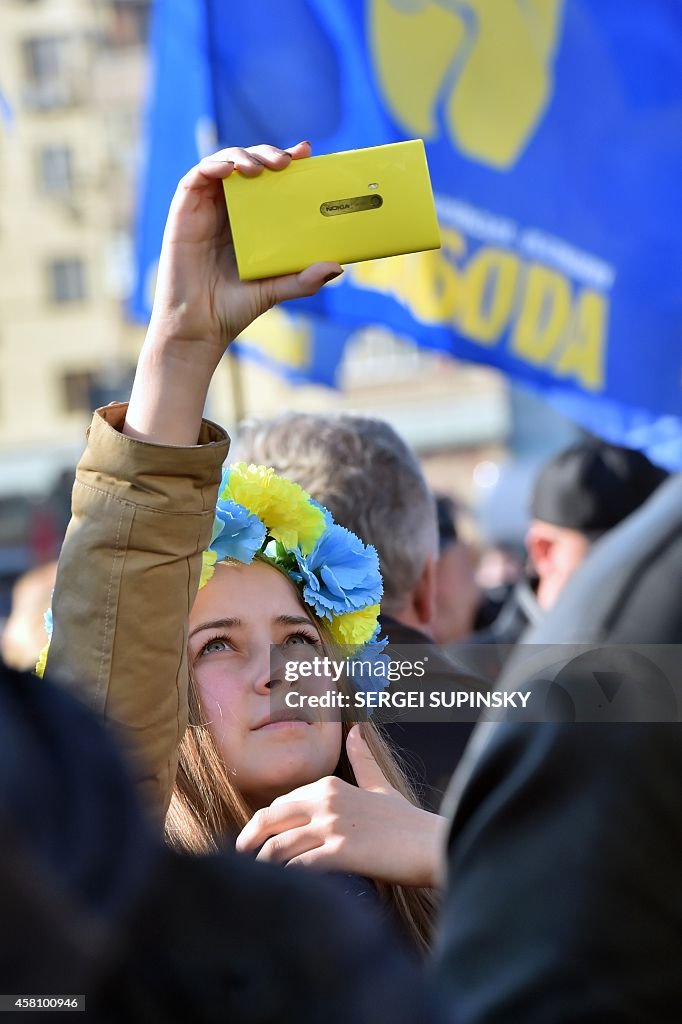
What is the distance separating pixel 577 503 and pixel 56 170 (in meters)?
34.6

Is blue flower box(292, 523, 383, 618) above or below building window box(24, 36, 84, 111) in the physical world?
above

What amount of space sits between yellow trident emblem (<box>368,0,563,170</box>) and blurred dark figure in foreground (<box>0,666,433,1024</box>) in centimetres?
304

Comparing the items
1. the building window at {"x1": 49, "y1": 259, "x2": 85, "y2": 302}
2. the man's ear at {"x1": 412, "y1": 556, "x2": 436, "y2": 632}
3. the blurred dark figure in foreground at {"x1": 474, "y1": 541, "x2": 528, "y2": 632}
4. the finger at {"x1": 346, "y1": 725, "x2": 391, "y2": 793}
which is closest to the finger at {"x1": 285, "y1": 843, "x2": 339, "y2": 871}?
the finger at {"x1": 346, "y1": 725, "x2": 391, "y2": 793}

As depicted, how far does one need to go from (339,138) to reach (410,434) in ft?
103

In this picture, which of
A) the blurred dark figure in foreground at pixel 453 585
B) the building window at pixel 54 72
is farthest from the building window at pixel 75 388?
the blurred dark figure in foreground at pixel 453 585

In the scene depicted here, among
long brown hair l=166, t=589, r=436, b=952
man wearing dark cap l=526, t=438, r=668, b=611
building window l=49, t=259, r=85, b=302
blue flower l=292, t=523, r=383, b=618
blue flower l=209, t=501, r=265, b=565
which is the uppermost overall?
blue flower l=209, t=501, r=265, b=565

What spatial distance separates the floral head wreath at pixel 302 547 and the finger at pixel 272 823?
364mm

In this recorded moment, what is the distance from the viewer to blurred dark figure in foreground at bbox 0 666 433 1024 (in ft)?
1.99

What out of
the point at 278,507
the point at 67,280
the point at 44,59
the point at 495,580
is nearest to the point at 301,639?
the point at 278,507

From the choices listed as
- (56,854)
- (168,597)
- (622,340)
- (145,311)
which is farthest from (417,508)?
(145,311)

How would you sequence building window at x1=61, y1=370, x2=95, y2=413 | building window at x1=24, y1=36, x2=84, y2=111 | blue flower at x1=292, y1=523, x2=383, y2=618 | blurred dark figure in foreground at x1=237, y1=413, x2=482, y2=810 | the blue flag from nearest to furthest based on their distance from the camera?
blue flower at x1=292, y1=523, x2=383, y2=618
blurred dark figure in foreground at x1=237, y1=413, x2=482, y2=810
the blue flag
building window at x1=61, y1=370, x2=95, y2=413
building window at x1=24, y1=36, x2=84, y2=111

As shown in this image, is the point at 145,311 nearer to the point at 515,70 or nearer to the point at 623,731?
the point at 515,70

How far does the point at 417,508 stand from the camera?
2.37 m

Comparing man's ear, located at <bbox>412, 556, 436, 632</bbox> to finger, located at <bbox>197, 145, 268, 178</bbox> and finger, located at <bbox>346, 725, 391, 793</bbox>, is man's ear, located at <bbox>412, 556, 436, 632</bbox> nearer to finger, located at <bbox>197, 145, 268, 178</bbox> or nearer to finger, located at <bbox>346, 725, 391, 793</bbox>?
finger, located at <bbox>346, 725, 391, 793</bbox>
